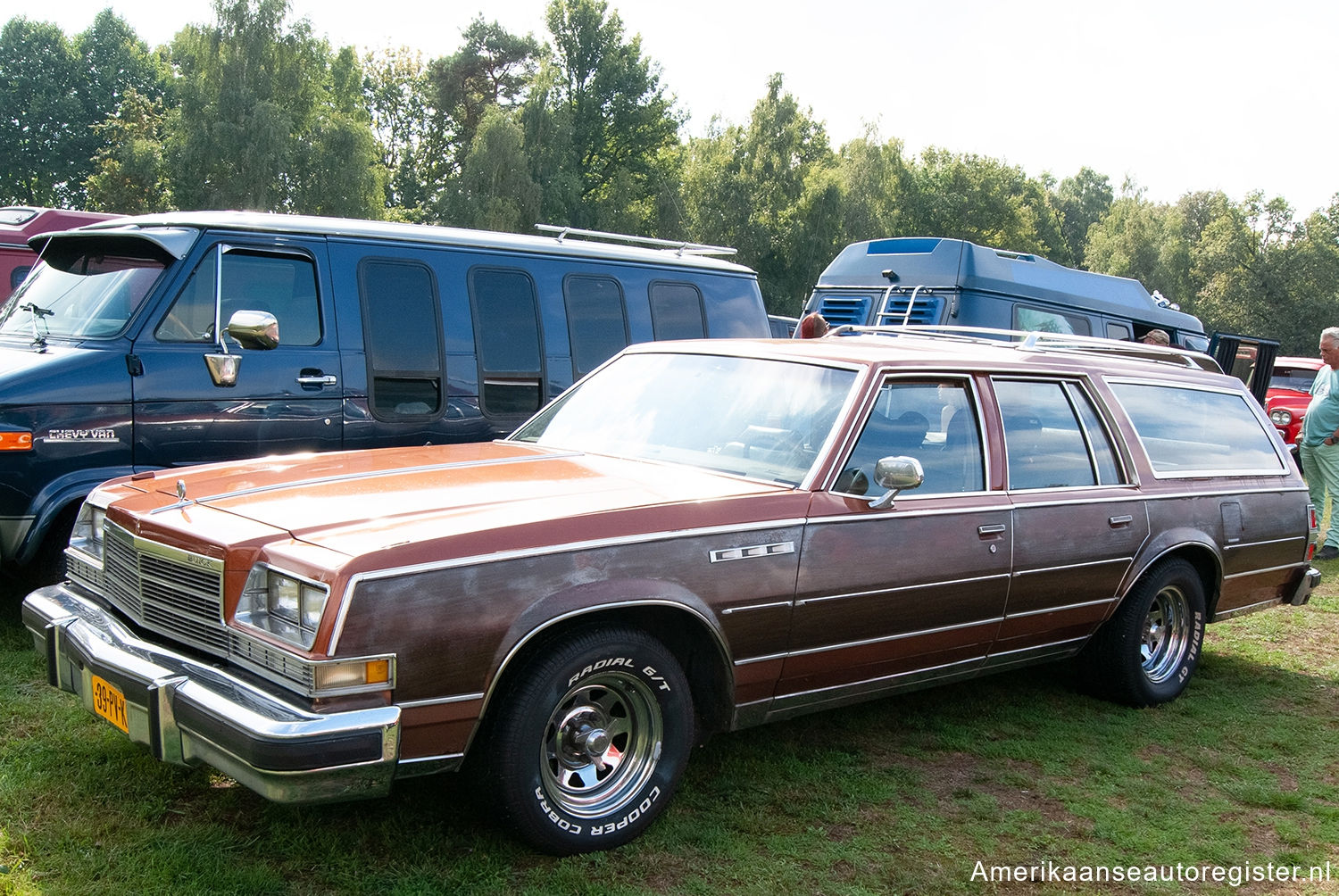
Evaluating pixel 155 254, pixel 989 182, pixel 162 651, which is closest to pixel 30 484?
pixel 155 254

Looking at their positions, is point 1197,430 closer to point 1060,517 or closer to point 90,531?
point 1060,517

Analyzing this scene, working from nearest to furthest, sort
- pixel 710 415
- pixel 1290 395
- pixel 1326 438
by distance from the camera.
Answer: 1. pixel 710 415
2. pixel 1326 438
3. pixel 1290 395

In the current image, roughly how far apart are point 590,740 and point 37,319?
A: 168 inches

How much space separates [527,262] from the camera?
22.8ft

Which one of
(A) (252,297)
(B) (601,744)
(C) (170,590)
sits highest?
(A) (252,297)

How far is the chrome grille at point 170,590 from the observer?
312 centimetres

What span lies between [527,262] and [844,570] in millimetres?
3833

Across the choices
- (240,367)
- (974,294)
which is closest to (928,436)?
(240,367)

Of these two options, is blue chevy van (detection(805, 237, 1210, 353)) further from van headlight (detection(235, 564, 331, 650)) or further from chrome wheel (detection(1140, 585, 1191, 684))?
van headlight (detection(235, 564, 331, 650))

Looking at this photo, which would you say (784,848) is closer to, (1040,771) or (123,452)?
(1040,771)

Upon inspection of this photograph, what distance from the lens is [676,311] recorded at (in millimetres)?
7789

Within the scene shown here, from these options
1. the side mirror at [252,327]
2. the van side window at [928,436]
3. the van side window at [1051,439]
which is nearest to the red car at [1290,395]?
the van side window at [1051,439]

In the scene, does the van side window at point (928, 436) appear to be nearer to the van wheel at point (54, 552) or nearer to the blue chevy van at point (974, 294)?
the van wheel at point (54, 552)

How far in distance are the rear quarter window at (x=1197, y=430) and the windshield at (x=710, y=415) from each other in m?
1.97
